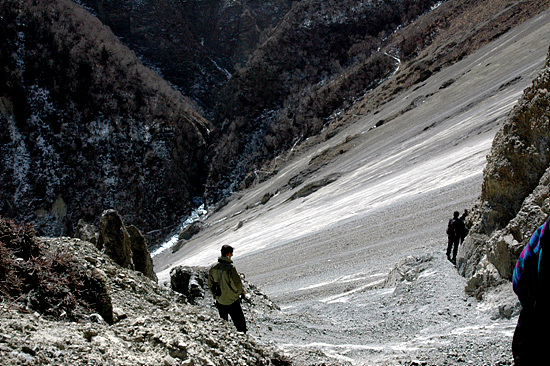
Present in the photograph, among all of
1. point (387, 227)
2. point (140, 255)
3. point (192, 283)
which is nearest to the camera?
point (192, 283)

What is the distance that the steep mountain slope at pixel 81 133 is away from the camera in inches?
2090

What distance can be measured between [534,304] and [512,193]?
6.94 m

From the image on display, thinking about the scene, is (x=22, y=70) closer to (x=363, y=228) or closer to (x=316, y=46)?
(x=316, y=46)

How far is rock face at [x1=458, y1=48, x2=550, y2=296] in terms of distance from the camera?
7086mm

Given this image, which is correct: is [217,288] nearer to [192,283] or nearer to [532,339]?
[532,339]

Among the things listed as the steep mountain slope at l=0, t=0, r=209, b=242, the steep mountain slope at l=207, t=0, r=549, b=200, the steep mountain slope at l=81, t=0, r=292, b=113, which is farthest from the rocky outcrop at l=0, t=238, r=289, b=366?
the steep mountain slope at l=81, t=0, r=292, b=113

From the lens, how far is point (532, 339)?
239cm

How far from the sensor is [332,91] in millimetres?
63406

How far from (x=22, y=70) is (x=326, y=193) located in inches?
2042

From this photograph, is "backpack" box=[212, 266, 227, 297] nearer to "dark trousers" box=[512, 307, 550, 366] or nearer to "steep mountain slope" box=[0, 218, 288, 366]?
"steep mountain slope" box=[0, 218, 288, 366]

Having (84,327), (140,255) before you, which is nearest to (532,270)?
(84,327)

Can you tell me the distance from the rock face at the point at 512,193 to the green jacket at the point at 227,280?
443cm

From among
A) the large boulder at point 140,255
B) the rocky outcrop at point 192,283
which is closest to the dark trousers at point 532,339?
the rocky outcrop at point 192,283

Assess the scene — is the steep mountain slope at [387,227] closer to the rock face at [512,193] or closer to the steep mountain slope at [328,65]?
the rock face at [512,193]
